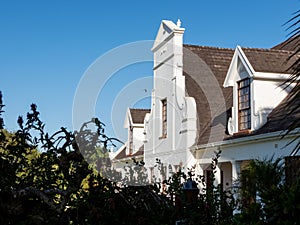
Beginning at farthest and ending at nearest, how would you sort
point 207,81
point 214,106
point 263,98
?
1. point 207,81
2. point 214,106
3. point 263,98

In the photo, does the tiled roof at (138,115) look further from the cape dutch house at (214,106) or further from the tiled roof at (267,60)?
the tiled roof at (267,60)

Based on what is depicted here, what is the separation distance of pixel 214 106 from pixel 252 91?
12.7ft

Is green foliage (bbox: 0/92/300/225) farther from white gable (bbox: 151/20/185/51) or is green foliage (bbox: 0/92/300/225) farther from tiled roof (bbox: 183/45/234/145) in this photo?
white gable (bbox: 151/20/185/51)

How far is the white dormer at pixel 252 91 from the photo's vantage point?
46.7ft

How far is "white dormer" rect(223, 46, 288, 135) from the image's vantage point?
46.7 ft

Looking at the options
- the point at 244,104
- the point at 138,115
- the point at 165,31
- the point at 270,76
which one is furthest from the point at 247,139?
the point at 138,115

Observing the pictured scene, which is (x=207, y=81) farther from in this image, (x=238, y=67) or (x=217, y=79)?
(x=238, y=67)

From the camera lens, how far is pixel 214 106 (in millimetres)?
18219

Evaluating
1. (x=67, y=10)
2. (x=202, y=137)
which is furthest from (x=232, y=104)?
(x=67, y=10)

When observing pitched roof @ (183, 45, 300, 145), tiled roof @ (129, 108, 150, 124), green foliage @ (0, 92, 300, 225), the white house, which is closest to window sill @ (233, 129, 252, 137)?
pitched roof @ (183, 45, 300, 145)

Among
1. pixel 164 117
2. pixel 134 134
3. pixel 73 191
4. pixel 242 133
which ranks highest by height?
pixel 134 134

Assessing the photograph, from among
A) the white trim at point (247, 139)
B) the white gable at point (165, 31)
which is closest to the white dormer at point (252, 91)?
the white trim at point (247, 139)

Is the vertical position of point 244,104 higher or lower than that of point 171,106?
lower

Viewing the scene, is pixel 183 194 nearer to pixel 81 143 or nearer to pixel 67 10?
pixel 81 143
